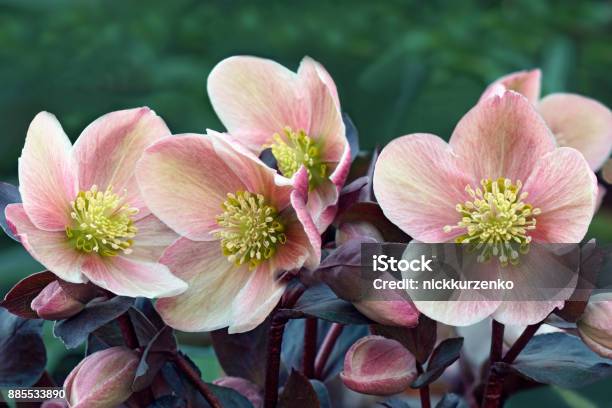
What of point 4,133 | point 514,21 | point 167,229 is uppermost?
point 167,229

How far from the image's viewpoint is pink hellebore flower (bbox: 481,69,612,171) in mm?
384

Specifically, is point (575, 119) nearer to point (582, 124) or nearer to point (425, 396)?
point (582, 124)

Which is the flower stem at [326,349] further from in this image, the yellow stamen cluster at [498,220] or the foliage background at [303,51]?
the foliage background at [303,51]

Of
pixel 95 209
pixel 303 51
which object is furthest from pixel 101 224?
pixel 303 51

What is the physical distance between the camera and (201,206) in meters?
0.31

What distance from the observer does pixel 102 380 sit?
288mm

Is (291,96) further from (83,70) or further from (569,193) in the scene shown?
(83,70)

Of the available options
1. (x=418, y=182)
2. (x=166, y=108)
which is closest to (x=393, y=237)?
(x=418, y=182)

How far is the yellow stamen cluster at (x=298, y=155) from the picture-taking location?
1.08 ft

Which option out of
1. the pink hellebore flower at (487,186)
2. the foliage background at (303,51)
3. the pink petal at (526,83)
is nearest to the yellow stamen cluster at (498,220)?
the pink hellebore flower at (487,186)

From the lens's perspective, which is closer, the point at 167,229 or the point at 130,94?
the point at 167,229

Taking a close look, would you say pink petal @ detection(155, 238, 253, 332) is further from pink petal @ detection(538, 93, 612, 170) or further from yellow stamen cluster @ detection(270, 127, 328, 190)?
pink petal @ detection(538, 93, 612, 170)

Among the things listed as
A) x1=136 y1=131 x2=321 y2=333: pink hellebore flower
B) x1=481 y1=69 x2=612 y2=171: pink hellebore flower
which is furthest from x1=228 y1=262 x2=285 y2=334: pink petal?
x1=481 y1=69 x2=612 y2=171: pink hellebore flower

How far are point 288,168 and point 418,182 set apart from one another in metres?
0.05
